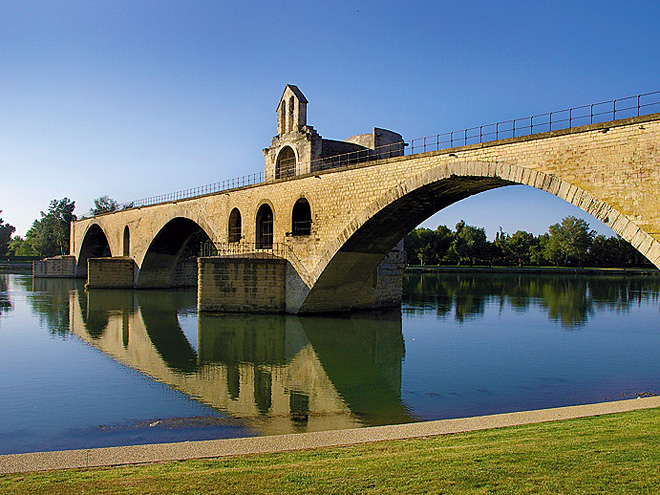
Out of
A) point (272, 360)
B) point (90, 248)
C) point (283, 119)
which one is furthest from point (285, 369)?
point (90, 248)

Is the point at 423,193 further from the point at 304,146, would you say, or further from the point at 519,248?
the point at 519,248

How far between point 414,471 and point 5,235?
129340mm

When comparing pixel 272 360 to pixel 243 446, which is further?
pixel 272 360

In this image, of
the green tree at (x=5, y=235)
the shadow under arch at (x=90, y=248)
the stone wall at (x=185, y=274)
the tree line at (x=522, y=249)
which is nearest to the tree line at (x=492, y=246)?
the tree line at (x=522, y=249)

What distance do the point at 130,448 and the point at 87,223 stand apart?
185 ft

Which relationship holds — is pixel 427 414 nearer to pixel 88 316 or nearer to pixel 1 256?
pixel 88 316

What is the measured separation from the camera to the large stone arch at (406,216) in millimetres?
14637

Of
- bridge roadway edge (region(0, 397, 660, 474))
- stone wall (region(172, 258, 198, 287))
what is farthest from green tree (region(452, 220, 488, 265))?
bridge roadway edge (region(0, 397, 660, 474))

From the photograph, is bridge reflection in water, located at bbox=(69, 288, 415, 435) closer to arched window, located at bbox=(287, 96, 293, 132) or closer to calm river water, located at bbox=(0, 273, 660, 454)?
calm river water, located at bbox=(0, 273, 660, 454)

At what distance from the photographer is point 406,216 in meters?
23.4

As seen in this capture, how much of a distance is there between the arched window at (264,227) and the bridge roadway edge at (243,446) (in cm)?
2224

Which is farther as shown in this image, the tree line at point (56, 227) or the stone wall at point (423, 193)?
the tree line at point (56, 227)

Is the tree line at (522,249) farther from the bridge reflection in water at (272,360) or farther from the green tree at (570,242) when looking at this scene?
the bridge reflection in water at (272,360)

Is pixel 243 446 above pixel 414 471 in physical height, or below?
below
